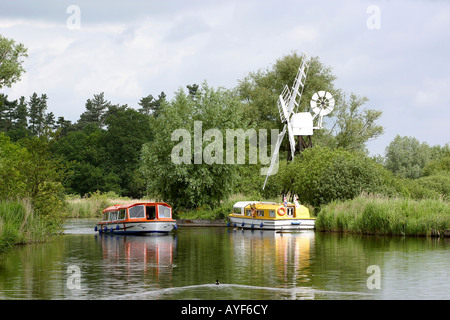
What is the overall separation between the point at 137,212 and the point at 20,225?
1470cm

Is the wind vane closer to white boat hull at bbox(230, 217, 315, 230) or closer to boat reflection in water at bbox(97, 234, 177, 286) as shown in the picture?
white boat hull at bbox(230, 217, 315, 230)

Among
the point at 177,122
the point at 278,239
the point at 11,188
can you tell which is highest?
the point at 177,122

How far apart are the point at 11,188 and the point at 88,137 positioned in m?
92.1

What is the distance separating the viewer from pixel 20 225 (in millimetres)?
34594

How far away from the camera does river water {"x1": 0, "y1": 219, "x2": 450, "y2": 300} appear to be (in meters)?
18.7

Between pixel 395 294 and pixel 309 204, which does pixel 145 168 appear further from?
pixel 395 294

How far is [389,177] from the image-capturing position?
55656 mm

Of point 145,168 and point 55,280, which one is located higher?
point 145,168

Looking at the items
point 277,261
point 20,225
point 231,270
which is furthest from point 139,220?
point 231,270
